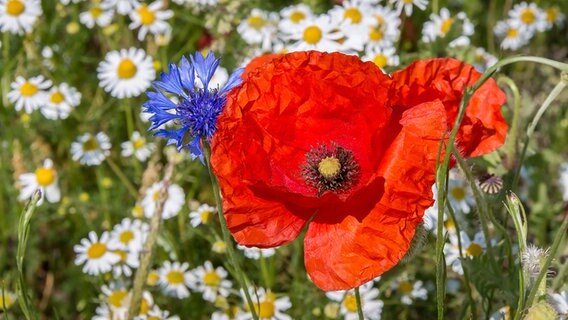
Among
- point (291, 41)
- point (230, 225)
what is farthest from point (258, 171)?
point (291, 41)

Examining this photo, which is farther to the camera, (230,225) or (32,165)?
(32,165)

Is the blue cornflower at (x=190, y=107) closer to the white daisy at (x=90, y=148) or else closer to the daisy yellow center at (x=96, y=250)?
the daisy yellow center at (x=96, y=250)

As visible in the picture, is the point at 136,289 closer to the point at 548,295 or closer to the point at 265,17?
the point at 548,295

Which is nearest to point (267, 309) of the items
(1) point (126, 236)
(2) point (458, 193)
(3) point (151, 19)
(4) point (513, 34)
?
(1) point (126, 236)

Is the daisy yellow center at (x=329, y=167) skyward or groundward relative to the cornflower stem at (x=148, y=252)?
skyward

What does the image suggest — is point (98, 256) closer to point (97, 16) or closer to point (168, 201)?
point (168, 201)

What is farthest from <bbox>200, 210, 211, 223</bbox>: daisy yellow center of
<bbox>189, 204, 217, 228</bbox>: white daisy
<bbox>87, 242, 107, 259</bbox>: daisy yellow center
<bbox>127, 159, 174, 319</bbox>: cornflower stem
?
<bbox>127, 159, 174, 319</bbox>: cornflower stem

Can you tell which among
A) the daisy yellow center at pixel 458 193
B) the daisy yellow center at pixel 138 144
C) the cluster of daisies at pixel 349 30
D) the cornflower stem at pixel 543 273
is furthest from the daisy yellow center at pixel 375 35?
the cornflower stem at pixel 543 273
